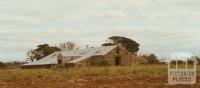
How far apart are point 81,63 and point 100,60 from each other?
3432mm

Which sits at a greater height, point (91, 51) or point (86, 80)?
point (91, 51)

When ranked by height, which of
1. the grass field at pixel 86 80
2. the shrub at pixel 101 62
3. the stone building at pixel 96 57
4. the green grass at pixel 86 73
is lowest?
the grass field at pixel 86 80

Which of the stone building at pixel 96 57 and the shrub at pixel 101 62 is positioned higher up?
the stone building at pixel 96 57

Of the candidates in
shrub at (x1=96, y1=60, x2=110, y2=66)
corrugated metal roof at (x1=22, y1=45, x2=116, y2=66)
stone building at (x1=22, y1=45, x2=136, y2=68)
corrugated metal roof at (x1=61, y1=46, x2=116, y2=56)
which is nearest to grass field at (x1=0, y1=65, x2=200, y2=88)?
shrub at (x1=96, y1=60, x2=110, y2=66)

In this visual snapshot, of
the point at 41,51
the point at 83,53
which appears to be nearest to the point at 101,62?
the point at 83,53

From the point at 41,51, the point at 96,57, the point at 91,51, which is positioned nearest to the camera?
the point at 96,57

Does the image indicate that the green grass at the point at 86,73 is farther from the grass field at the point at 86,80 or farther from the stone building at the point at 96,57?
the stone building at the point at 96,57

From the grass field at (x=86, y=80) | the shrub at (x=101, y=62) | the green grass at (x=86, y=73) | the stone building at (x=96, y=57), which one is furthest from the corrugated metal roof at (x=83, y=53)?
the grass field at (x=86, y=80)

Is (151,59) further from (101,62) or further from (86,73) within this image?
(86,73)

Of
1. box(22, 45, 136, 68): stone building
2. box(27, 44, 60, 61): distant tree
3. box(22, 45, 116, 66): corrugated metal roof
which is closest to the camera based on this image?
A: box(22, 45, 136, 68): stone building

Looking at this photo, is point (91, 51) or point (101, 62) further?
point (91, 51)

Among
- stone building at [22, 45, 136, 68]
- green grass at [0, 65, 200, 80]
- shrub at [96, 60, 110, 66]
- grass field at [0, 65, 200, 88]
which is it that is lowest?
grass field at [0, 65, 200, 88]

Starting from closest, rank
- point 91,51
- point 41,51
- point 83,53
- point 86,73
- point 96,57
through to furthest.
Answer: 1. point 86,73
2. point 96,57
3. point 91,51
4. point 83,53
5. point 41,51

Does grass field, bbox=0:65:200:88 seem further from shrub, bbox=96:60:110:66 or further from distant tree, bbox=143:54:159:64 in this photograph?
distant tree, bbox=143:54:159:64
